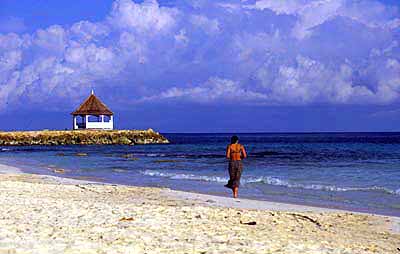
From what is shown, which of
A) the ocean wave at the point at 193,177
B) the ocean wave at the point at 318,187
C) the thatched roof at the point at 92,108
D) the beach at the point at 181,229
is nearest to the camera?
the beach at the point at 181,229

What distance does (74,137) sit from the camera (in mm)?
66062

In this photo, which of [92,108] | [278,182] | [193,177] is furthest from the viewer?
[92,108]

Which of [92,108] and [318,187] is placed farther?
[92,108]

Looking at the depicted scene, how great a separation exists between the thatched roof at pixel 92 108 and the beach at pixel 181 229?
158 ft

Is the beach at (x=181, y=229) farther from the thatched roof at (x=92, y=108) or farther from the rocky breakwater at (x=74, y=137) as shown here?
the rocky breakwater at (x=74, y=137)

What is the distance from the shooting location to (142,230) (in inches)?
349

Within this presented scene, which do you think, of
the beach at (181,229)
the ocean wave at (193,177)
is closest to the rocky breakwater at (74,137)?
the ocean wave at (193,177)

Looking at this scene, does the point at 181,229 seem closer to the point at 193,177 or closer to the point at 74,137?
the point at 193,177

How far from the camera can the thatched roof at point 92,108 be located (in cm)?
6097

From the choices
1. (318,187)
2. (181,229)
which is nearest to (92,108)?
(318,187)

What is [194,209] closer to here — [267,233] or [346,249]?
[267,233]

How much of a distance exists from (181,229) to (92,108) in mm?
53276

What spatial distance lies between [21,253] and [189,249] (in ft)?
7.10

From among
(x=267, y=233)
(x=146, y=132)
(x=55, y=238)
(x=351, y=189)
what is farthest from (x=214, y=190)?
(x=146, y=132)
